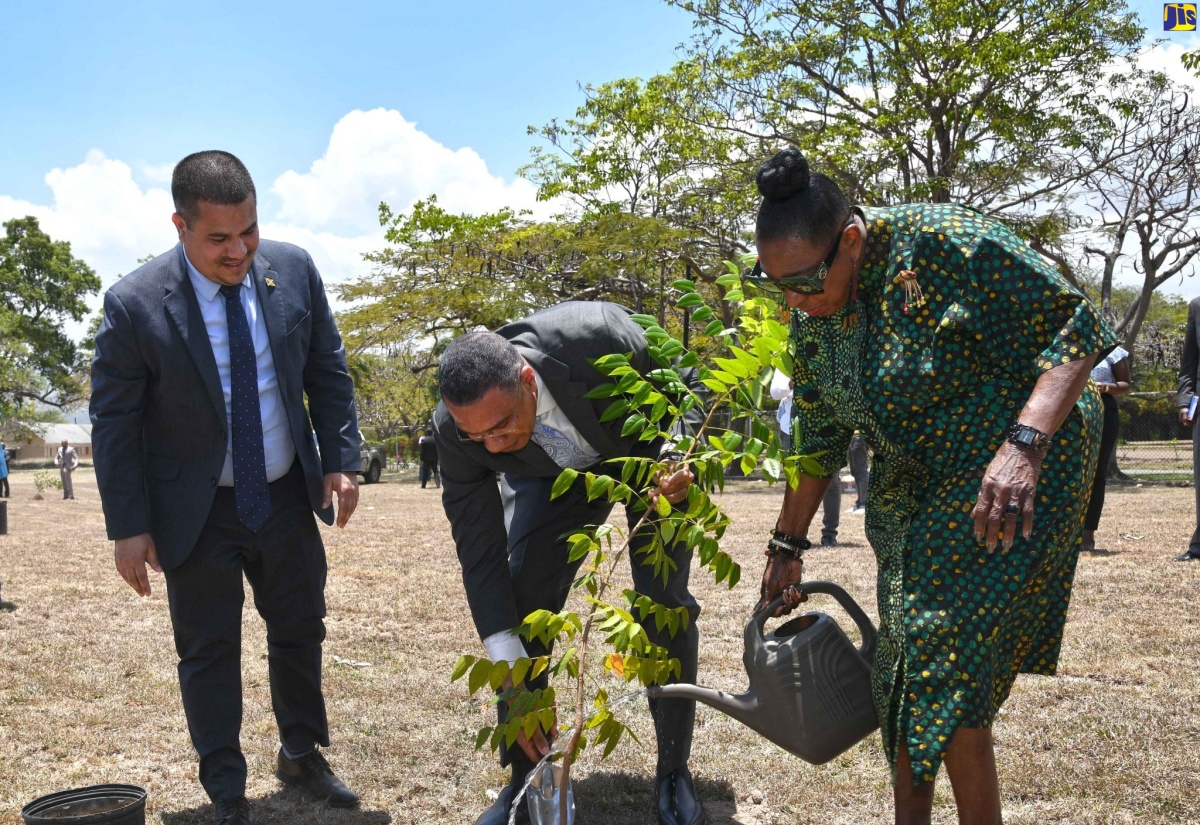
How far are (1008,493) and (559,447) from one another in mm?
1350

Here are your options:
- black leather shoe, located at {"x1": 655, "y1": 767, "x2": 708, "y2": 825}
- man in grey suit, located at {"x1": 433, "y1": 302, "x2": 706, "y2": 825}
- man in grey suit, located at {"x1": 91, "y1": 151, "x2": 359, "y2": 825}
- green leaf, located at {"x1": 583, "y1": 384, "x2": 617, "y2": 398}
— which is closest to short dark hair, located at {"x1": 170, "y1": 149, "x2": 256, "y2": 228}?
man in grey suit, located at {"x1": 91, "y1": 151, "x2": 359, "y2": 825}

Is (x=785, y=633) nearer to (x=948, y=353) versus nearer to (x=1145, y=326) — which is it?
(x=948, y=353)

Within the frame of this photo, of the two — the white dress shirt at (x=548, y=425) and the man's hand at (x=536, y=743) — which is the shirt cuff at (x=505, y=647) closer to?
the white dress shirt at (x=548, y=425)

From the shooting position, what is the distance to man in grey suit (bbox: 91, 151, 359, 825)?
119 inches

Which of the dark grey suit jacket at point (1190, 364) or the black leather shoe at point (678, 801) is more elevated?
the dark grey suit jacket at point (1190, 364)

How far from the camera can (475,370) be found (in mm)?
2537

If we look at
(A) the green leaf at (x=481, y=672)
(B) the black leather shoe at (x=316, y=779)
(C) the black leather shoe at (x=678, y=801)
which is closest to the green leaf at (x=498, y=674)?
(A) the green leaf at (x=481, y=672)

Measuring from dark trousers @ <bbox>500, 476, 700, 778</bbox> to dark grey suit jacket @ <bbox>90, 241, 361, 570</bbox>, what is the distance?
0.70m

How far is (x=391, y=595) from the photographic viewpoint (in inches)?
289

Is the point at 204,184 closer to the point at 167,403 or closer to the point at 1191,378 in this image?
the point at 167,403

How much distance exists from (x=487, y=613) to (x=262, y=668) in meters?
2.75

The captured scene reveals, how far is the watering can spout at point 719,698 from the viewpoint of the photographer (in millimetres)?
2438

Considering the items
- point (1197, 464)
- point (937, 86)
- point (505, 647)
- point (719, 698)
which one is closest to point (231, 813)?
point (505, 647)

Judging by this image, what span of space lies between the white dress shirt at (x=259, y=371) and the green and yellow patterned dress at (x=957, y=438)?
6.23 feet
